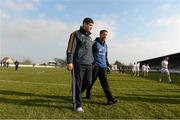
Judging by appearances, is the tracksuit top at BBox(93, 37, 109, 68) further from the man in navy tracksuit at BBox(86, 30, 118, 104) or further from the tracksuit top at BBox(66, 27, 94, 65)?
the tracksuit top at BBox(66, 27, 94, 65)

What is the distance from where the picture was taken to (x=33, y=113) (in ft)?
26.2

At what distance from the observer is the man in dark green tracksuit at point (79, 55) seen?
825 cm

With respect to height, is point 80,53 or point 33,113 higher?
point 80,53

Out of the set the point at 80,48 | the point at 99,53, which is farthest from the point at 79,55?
the point at 99,53

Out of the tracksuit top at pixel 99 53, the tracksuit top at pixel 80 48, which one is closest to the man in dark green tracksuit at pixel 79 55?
the tracksuit top at pixel 80 48

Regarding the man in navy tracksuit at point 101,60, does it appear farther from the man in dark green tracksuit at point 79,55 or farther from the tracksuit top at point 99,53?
the man in dark green tracksuit at point 79,55

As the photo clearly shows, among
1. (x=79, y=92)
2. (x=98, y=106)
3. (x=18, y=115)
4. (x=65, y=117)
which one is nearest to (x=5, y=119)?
(x=18, y=115)

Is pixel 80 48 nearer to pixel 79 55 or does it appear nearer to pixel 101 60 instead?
pixel 79 55

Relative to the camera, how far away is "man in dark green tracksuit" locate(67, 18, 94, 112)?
27.1 ft

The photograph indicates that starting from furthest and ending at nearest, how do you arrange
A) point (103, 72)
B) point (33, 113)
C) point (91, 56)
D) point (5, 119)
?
point (103, 72)
point (91, 56)
point (33, 113)
point (5, 119)

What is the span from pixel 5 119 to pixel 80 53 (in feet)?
7.85

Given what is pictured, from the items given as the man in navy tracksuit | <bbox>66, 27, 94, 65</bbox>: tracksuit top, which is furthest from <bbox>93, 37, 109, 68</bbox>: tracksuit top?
<bbox>66, 27, 94, 65</bbox>: tracksuit top

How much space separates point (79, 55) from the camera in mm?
8352

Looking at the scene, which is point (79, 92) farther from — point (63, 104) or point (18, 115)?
point (18, 115)
